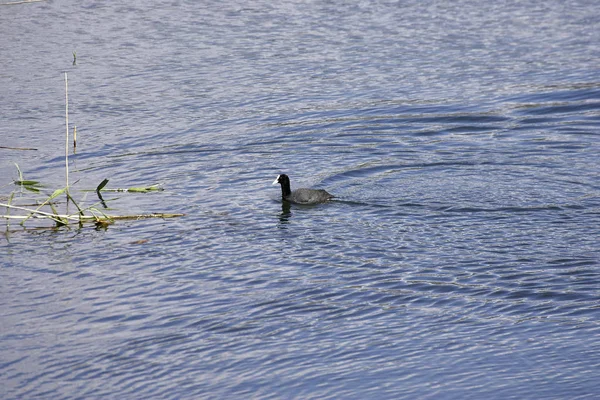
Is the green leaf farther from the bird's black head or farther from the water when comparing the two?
the bird's black head

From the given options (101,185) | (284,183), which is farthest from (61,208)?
(284,183)

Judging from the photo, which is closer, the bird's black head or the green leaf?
the bird's black head

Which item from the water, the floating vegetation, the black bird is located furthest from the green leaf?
the black bird

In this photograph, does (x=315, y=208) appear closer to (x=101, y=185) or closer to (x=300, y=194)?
(x=300, y=194)

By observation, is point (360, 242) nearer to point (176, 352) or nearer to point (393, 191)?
point (393, 191)

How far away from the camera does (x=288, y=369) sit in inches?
317

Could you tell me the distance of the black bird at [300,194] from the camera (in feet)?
41.2

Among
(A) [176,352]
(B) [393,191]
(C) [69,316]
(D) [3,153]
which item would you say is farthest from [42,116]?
(A) [176,352]

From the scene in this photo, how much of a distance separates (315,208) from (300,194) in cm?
30

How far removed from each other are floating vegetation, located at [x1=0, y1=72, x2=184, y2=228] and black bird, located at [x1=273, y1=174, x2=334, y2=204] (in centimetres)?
152

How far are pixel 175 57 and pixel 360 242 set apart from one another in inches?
419

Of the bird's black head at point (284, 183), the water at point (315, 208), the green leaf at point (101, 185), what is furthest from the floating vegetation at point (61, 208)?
the bird's black head at point (284, 183)

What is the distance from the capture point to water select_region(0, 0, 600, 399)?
27.0 ft

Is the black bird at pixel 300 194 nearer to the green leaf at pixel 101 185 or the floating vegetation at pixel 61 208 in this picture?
the floating vegetation at pixel 61 208
